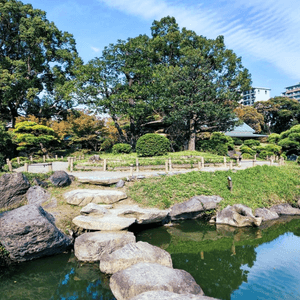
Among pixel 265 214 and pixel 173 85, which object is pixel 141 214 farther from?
pixel 173 85

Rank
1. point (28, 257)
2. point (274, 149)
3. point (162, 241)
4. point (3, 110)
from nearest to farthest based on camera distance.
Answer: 1. point (28, 257)
2. point (162, 241)
3. point (274, 149)
4. point (3, 110)

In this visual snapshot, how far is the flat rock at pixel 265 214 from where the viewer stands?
1199 centimetres

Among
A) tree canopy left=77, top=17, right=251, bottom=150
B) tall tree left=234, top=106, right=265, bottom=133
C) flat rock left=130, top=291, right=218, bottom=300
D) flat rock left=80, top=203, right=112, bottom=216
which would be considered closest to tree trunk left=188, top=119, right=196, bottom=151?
tree canopy left=77, top=17, right=251, bottom=150

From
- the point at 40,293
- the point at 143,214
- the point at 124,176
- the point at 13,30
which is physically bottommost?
the point at 40,293

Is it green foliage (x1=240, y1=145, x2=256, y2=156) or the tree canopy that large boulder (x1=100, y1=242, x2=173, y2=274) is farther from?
green foliage (x1=240, y1=145, x2=256, y2=156)

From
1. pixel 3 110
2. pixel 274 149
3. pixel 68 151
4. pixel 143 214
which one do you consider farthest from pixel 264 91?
pixel 143 214

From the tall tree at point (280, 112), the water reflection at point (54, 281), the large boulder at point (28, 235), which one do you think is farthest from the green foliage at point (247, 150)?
the large boulder at point (28, 235)

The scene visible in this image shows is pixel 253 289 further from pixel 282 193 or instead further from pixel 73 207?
pixel 282 193

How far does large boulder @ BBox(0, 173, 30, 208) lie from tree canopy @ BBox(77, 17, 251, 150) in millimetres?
15310

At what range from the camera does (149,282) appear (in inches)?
209

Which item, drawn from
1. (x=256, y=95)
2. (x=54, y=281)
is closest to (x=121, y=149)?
(x=54, y=281)

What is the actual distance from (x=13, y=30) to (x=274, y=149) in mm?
35746

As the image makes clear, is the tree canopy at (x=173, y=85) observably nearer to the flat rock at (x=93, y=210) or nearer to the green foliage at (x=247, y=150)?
the green foliage at (x=247, y=150)

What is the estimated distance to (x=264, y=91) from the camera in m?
81.8
